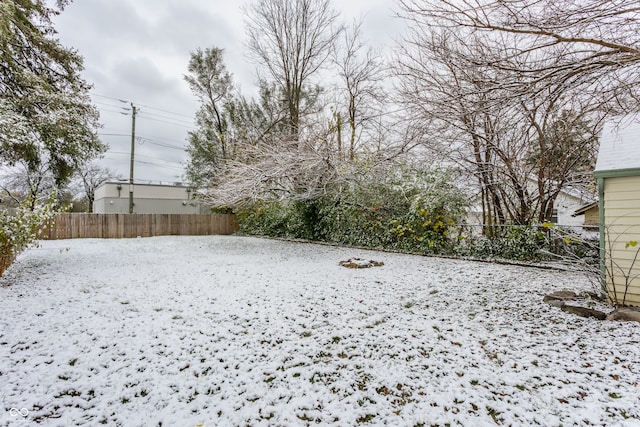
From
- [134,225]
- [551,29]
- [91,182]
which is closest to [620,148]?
[551,29]

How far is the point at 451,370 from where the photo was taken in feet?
7.19

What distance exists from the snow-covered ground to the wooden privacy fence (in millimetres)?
7723

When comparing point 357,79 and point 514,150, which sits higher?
point 357,79

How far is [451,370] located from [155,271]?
5.22 meters

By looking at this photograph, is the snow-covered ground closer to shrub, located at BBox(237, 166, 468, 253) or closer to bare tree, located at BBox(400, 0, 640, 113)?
bare tree, located at BBox(400, 0, 640, 113)

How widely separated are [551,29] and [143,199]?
2462 centimetres

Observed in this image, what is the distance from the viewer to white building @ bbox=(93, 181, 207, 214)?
67.2 feet

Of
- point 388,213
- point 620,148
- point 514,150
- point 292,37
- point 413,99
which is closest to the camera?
point 620,148

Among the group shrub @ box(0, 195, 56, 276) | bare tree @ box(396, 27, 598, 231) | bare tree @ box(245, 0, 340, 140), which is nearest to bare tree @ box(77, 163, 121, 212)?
bare tree @ box(245, 0, 340, 140)

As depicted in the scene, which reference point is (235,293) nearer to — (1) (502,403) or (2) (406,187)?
(1) (502,403)

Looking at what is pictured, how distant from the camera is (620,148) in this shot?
142 inches

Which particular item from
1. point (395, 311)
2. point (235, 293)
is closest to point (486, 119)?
point (395, 311)

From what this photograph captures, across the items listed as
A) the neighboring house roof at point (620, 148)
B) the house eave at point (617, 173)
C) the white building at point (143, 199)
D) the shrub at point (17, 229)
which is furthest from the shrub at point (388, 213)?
the white building at point (143, 199)

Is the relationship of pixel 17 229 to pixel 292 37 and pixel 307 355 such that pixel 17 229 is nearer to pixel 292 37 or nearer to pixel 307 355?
pixel 307 355
